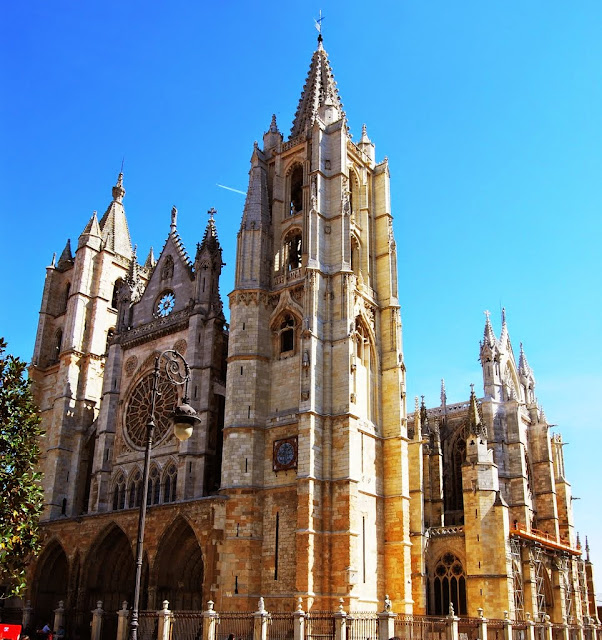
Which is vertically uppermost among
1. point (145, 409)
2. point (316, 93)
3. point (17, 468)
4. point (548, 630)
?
point (316, 93)

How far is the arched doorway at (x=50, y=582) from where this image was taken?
33.2 metres

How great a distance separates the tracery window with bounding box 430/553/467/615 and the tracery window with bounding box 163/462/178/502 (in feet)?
39.6

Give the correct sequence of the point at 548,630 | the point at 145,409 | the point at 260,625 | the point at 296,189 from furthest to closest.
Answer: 1. the point at 296,189
2. the point at 145,409
3. the point at 548,630
4. the point at 260,625

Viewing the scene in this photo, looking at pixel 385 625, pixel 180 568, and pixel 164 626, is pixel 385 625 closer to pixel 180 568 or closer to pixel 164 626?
pixel 164 626

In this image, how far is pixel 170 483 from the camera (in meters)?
31.4

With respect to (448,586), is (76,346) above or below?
above

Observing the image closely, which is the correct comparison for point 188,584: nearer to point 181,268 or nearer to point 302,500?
point 302,500

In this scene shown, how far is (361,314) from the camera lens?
30.8m

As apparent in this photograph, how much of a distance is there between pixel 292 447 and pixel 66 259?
80.6 ft

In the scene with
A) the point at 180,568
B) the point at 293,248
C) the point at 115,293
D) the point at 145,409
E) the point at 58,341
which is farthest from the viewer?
the point at 58,341

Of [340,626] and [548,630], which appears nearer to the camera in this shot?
[340,626]

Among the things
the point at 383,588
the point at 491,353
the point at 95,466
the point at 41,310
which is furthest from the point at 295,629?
the point at 41,310

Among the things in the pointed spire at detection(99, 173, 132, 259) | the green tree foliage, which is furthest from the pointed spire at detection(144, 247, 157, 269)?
the green tree foliage

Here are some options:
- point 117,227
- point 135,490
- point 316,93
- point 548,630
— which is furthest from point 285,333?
point 117,227
